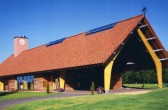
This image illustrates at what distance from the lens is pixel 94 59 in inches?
1025

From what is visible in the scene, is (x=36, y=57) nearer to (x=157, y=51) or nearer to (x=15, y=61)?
(x=15, y=61)

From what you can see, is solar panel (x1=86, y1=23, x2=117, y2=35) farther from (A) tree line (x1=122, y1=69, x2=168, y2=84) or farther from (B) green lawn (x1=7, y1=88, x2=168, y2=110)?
(A) tree line (x1=122, y1=69, x2=168, y2=84)

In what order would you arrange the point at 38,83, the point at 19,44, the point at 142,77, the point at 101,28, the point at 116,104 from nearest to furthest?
the point at 116,104 < the point at 101,28 < the point at 38,83 < the point at 19,44 < the point at 142,77

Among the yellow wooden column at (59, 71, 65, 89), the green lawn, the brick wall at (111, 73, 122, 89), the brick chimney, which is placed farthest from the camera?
the brick chimney

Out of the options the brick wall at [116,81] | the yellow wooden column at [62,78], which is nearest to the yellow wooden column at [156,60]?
the brick wall at [116,81]

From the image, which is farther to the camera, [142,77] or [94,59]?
[142,77]

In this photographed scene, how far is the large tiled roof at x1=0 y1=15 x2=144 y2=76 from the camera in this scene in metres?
26.6

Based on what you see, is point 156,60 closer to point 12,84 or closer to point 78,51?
point 78,51

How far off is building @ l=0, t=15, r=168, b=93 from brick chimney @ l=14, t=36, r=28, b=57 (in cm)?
670

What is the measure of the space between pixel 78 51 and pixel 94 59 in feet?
18.4

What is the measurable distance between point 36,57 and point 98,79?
38.2 feet

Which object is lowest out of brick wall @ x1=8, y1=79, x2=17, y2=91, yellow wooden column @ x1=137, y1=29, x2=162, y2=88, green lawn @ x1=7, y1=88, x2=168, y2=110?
green lawn @ x1=7, y1=88, x2=168, y2=110

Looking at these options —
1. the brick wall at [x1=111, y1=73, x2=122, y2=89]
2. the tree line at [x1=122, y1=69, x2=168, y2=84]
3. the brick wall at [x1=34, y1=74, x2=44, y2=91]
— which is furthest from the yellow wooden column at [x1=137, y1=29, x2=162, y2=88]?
the tree line at [x1=122, y1=69, x2=168, y2=84]

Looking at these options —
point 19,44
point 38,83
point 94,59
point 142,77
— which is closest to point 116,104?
point 94,59
